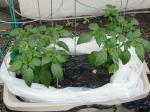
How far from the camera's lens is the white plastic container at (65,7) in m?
2.06

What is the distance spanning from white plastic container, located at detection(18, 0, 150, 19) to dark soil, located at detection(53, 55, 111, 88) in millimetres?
829

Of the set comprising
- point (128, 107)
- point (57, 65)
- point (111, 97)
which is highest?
point (57, 65)

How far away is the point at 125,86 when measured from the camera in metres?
1.14

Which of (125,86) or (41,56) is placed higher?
(41,56)

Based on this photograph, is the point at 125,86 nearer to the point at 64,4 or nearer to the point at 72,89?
the point at 72,89

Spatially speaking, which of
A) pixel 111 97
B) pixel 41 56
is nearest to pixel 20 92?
pixel 41 56

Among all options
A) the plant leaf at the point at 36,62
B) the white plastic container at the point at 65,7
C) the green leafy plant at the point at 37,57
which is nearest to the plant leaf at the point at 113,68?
the green leafy plant at the point at 37,57

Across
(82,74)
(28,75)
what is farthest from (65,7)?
(28,75)

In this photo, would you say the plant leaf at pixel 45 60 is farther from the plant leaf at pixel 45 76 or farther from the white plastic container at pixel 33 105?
the white plastic container at pixel 33 105

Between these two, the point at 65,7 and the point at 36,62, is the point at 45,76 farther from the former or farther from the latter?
the point at 65,7

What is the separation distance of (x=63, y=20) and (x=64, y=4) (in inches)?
4.6

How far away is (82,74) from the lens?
50.4 inches

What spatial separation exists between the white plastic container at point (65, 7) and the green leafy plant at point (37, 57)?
0.96 meters

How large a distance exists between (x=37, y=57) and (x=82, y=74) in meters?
0.28
